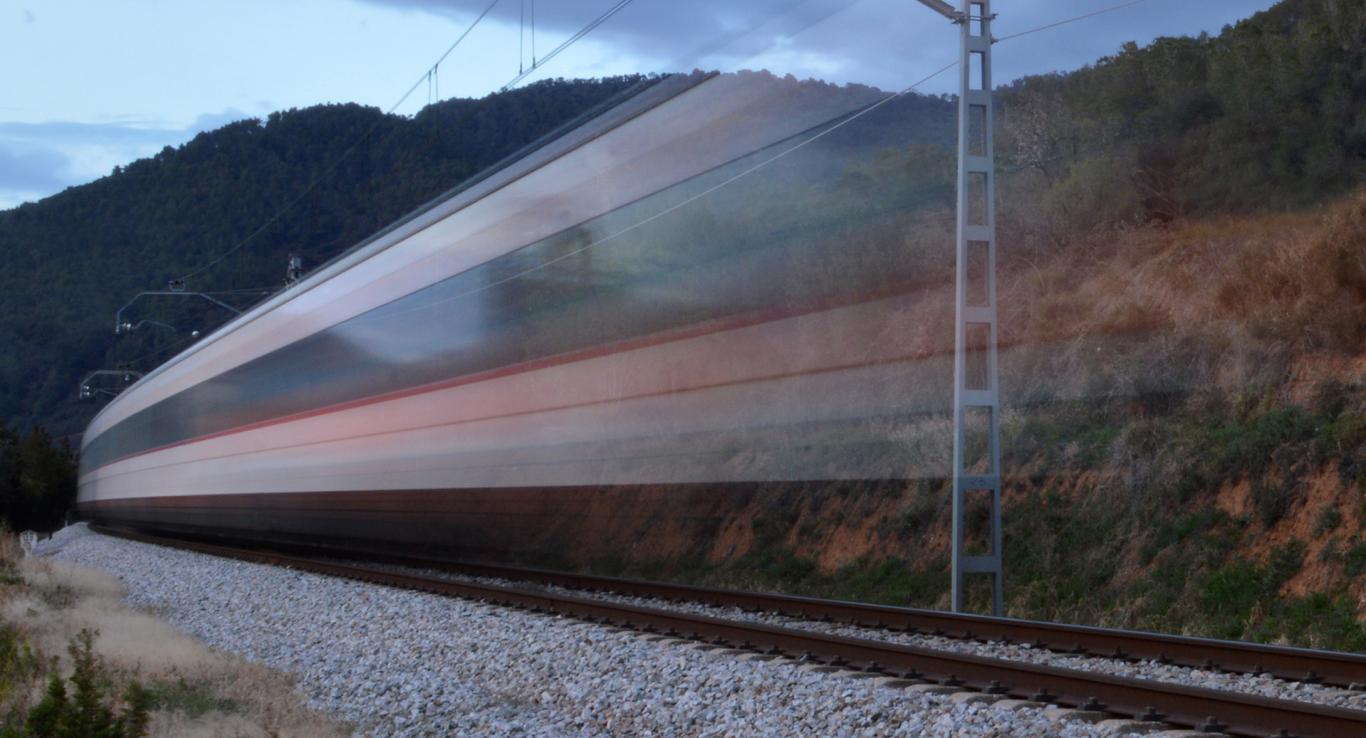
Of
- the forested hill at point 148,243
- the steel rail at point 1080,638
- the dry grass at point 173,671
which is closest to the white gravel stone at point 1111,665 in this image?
the steel rail at point 1080,638

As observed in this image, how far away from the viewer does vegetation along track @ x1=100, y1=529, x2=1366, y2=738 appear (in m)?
4.83

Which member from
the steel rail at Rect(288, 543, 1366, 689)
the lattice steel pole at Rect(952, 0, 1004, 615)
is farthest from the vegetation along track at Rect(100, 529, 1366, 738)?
the lattice steel pole at Rect(952, 0, 1004, 615)

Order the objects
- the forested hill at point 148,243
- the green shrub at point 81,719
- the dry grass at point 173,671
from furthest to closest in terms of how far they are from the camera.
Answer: the forested hill at point 148,243
the dry grass at point 173,671
the green shrub at point 81,719

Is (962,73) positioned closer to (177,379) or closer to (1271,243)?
(1271,243)

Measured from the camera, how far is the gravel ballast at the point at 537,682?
214 inches

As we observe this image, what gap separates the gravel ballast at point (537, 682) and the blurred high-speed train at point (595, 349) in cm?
247

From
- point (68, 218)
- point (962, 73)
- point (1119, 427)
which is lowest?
point (1119, 427)

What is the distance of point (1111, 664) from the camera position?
695cm

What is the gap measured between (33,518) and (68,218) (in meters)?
47.9

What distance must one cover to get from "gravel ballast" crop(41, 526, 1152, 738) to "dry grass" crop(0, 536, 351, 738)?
0.28 meters

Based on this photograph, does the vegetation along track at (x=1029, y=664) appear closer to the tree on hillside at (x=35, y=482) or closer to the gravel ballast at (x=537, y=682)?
the gravel ballast at (x=537, y=682)

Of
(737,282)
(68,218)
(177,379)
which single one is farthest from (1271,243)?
(68,218)

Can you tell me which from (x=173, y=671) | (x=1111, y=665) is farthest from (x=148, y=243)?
(x=1111, y=665)

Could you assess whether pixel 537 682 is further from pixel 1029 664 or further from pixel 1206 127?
pixel 1206 127
